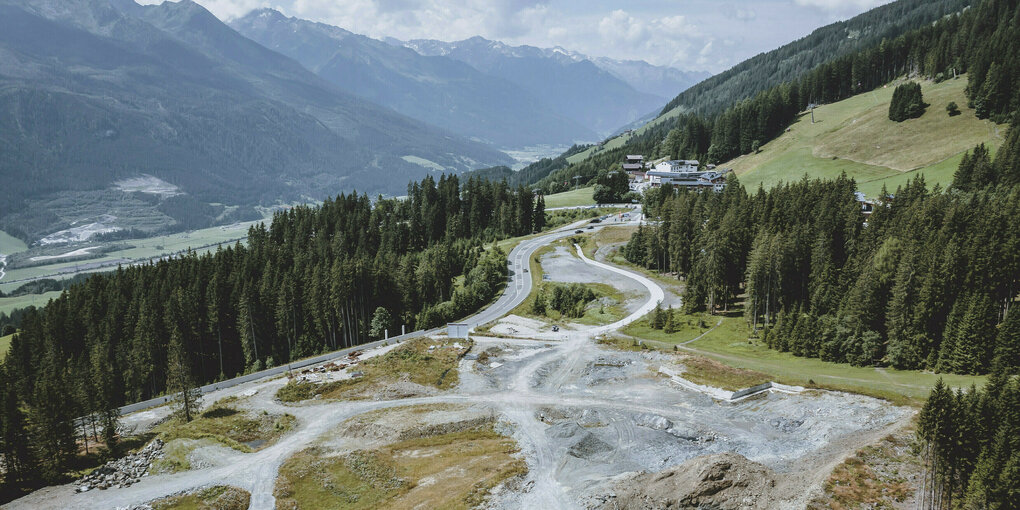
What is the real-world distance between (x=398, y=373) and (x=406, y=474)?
26.1 meters

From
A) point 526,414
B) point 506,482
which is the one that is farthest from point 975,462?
point 526,414

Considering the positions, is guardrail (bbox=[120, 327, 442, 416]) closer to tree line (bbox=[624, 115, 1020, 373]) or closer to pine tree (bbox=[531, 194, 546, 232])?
tree line (bbox=[624, 115, 1020, 373])

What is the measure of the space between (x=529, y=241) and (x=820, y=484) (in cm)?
10944

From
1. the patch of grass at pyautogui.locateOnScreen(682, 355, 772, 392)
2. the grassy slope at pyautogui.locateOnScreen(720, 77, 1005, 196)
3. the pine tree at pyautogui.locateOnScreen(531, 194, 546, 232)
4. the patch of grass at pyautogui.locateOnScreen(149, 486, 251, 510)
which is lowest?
the patch of grass at pyautogui.locateOnScreen(682, 355, 772, 392)

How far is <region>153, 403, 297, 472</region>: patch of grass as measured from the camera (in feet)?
173

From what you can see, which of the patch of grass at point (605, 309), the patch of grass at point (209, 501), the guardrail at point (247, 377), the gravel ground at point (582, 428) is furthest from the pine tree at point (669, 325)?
the patch of grass at point (209, 501)

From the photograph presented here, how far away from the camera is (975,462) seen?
110ft

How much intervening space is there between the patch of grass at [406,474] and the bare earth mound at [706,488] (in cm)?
1075

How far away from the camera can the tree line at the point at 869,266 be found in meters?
60.1

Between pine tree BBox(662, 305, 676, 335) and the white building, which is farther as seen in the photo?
the white building

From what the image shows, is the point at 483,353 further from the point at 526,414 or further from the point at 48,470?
the point at 48,470

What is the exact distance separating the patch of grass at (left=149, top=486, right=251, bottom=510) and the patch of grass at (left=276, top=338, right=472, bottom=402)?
20369mm

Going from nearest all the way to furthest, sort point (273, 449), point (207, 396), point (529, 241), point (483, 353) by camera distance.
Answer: point (273, 449) < point (207, 396) < point (483, 353) < point (529, 241)

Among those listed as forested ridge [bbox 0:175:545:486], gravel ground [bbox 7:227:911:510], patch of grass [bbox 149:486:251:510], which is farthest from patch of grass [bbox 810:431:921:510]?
forested ridge [bbox 0:175:545:486]
